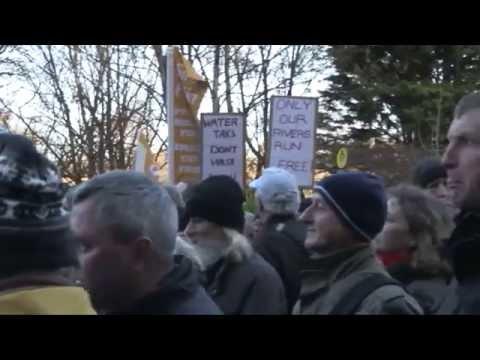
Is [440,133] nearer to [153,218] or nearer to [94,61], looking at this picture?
[94,61]

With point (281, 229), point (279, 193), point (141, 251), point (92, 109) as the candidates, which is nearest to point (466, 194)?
point (141, 251)

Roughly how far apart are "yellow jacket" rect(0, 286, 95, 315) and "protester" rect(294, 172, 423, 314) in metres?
1.05

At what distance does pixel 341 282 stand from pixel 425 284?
715 millimetres

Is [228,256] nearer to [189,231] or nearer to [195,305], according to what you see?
[189,231]

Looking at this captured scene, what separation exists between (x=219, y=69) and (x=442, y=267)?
23659 millimetres

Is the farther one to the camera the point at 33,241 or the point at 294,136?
the point at 294,136

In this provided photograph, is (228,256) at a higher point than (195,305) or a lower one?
lower

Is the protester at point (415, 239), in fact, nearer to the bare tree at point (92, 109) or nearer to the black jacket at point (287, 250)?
the black jacket at point (287, 250)

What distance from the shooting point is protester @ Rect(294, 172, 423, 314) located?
3.21 meters

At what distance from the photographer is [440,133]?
3238cm

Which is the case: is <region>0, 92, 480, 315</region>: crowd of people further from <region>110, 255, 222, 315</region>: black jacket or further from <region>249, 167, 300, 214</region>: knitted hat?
<region>249, 167, 300, 214</region>: knitted hat

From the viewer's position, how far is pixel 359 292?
326 centimetres

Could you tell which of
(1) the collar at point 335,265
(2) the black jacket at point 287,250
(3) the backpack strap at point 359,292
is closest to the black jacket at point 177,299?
(3) the backpack strap at point 359,292

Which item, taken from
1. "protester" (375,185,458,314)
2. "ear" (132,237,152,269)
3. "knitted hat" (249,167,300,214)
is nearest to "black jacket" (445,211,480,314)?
"protester" (375,185,458,314)
